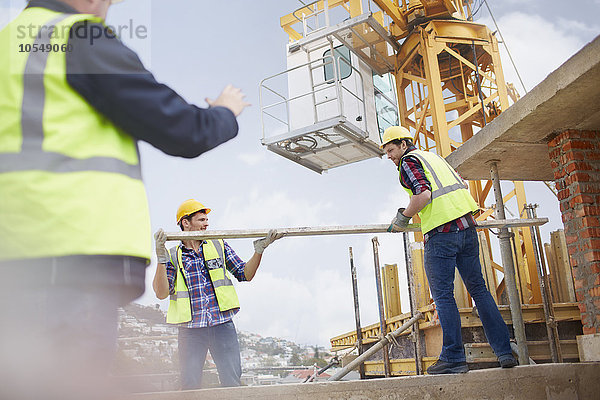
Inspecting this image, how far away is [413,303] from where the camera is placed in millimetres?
9445

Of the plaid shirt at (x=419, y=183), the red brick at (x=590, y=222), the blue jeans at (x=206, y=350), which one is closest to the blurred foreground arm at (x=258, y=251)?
the blue jeans at (x=206, y=350)

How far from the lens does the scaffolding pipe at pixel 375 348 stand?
29.5 ft

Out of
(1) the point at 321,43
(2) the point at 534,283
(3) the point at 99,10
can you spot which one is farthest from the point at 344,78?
(3) the point at 99,10

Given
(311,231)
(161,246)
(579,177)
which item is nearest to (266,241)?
(311,231)

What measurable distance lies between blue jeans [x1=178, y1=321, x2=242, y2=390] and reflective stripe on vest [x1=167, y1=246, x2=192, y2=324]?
153mm

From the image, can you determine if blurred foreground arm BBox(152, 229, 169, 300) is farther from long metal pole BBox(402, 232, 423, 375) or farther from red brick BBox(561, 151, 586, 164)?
long metal pole BBox(402, 232, 423, 375)

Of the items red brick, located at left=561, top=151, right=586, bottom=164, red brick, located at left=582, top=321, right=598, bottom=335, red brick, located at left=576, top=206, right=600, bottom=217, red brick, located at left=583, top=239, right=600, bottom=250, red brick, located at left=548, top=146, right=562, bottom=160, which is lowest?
red brick, located at left=582, top=321, right=598, bottom=335

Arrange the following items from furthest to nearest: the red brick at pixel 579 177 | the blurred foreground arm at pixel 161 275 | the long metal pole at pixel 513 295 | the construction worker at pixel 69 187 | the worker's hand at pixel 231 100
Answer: the red brick at pixel 579 177
the long metal pole at pixel 513 295
the blurred foreground arm at pixel 161 275
the worker's hand at pixel 231 100
the construction worker at pixel 69 187

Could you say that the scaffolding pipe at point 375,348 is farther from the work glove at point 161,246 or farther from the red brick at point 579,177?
the work glove at point 161,246

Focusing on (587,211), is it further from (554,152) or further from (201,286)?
(201,286)

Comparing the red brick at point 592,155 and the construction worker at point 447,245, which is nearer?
the construction worker at point 447,245

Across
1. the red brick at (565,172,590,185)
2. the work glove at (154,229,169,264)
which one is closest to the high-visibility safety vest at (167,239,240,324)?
the work glove at (154,229,169,264)

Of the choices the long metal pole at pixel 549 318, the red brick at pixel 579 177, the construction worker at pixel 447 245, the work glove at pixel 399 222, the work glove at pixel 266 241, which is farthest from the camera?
the long metal pole at pixel 549 318

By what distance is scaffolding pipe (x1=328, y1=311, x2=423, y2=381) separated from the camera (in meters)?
8.98
